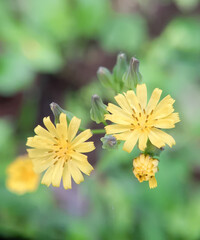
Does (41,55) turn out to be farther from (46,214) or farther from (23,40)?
(46,214)

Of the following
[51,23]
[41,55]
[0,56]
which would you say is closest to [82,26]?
[51,23]

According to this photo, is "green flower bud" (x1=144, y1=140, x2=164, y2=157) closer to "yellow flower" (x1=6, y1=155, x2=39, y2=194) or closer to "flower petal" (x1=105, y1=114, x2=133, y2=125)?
"flower petal" (x1=105, y1=114, x2=133, y2=125)

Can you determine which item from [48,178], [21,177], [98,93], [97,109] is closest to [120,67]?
[97,109]

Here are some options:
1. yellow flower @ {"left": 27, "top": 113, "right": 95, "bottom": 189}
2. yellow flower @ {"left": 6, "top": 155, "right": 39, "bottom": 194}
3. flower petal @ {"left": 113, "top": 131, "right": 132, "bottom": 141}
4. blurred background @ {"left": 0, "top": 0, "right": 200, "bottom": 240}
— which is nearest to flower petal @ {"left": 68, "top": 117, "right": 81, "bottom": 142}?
yellow flower @ {"left": 27, "top": 113, "right": 95, "bottom": 189}

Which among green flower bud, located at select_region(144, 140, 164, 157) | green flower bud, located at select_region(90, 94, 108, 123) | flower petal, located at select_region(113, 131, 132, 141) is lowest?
green flower bud, located at select_region(144, 140, 164, 157)

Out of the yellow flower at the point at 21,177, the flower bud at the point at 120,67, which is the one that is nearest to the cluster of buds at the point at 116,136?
the flower bud at the point at 120,67

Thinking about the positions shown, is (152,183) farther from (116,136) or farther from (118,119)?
(118,119)

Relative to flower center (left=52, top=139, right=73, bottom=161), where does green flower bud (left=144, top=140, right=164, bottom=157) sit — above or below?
below
